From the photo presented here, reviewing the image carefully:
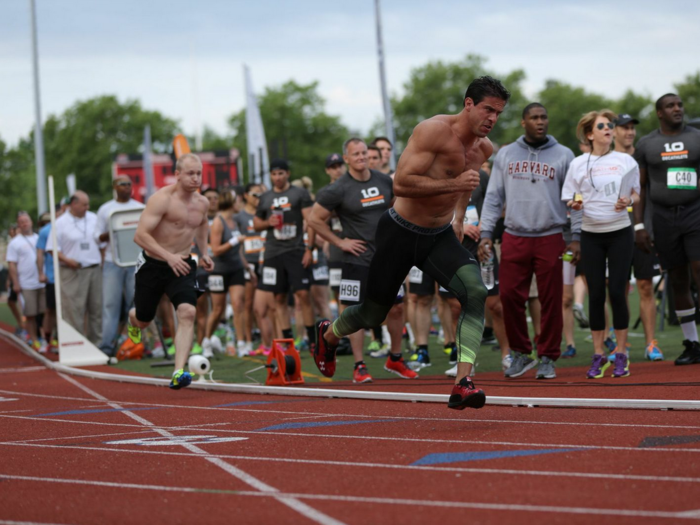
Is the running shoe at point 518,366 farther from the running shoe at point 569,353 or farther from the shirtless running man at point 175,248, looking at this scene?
the shirtless running man at point 175,248

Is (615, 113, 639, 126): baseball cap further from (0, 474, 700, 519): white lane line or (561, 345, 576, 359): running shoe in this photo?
(0, 474, 700, 519): white lane line

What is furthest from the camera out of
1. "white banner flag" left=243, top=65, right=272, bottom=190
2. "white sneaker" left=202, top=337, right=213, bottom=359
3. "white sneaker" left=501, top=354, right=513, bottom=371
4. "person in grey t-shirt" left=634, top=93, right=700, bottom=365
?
"white banner flag" left=243, top=65, right=272, bottom=190

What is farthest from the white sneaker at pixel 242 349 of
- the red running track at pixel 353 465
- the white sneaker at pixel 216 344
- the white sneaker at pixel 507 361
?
the red running track at pixel 353 465

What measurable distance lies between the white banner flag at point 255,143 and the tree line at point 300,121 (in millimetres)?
57777

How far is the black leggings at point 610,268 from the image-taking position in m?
9.73

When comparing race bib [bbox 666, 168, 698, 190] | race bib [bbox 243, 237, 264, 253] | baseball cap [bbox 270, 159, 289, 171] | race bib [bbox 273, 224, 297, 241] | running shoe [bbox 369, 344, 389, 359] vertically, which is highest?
baseball cap [bbox 270, 159, 289, 171]

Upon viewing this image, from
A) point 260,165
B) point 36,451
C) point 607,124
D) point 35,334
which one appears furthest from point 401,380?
point 260,165

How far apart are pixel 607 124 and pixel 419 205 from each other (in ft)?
9.60

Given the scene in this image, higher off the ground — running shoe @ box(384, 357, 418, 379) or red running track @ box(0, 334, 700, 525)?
red running track @ box(0, 334, 700, 525)

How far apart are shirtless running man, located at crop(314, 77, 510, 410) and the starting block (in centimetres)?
249

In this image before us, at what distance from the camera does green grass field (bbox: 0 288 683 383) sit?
37.8ft

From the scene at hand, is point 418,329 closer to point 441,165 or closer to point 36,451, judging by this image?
point 441,165

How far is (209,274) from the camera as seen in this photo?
609 inches

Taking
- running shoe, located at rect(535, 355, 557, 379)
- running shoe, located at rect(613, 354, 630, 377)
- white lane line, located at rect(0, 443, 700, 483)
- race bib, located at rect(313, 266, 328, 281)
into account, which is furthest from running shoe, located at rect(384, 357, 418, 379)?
white lane line, located at rect(0, 443, 700, 483)
